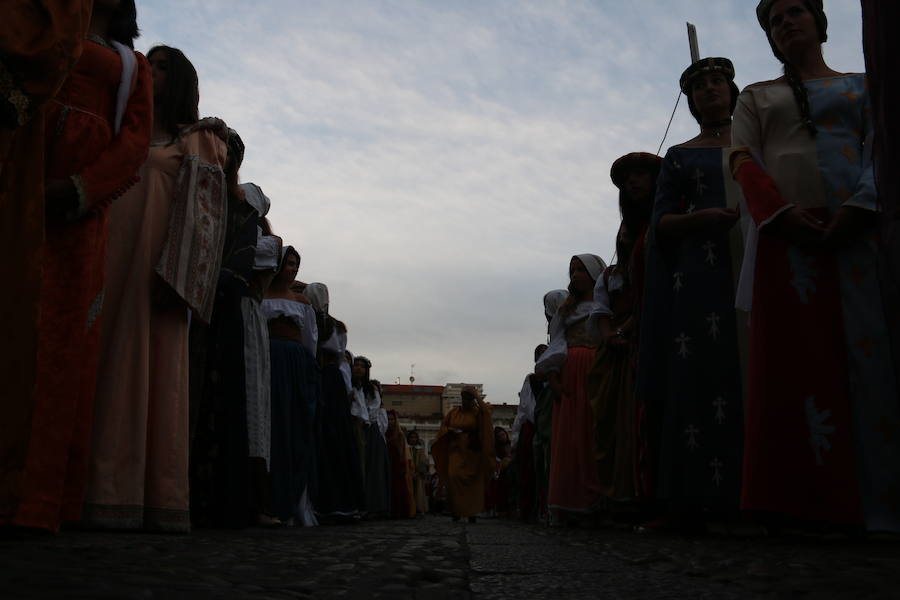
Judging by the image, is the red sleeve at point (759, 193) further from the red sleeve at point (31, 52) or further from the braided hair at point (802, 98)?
the red sleeve at point (31, 52)

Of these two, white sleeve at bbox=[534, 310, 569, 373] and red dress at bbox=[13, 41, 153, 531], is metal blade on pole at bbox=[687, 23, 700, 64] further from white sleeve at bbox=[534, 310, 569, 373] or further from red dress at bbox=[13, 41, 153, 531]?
red dress at bbox=[13, 41, 153, 531]

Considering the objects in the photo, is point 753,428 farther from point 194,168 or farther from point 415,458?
point 415,458

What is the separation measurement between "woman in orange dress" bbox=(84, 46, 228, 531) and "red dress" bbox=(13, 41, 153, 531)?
0.27 m

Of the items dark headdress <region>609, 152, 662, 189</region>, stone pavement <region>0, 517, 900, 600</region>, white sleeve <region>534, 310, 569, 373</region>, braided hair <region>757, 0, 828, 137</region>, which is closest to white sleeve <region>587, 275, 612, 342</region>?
dark headdress <region>609, 152, 662, 189</region>

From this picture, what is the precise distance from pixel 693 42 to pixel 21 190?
4.48 meters

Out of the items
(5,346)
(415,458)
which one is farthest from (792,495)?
(415,458)

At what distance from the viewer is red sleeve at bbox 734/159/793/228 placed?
3.21 metres

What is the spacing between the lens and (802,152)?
11.1ft

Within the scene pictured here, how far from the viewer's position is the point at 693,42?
568cm

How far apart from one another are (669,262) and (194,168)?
86.8 inches

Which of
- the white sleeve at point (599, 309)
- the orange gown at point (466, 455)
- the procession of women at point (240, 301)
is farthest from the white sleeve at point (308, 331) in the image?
the orange gown at point (466, 455)

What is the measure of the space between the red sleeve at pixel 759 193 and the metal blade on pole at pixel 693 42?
91.6 inches

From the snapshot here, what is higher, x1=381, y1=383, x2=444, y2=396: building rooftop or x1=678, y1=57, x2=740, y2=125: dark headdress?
x1=381, y1=383, x2=444, y2=396: building rooftop

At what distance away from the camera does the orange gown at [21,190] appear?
7.30ft
